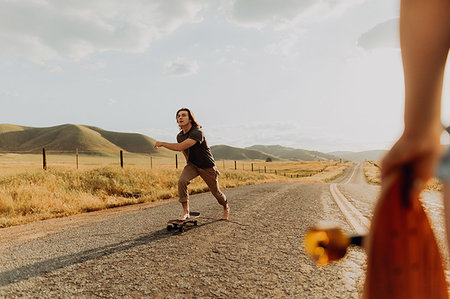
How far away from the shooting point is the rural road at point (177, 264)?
228cm

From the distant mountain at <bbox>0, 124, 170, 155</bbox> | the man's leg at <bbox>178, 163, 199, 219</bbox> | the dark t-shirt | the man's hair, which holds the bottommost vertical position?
the man's leg at <bbox>178, 163, 199, 219</bbox>

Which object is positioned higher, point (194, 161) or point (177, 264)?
point (194, 161)

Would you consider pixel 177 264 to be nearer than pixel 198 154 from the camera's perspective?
Yes

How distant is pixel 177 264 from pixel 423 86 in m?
2.86

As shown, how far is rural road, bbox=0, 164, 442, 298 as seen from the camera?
7.49ft

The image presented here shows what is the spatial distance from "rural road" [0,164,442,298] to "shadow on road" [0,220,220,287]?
11 millimetres

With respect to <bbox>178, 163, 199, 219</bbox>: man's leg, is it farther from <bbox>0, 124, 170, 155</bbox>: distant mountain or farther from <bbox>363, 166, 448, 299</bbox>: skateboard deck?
<bbox>0, 124, 170, 155</bbox>: distant mountain

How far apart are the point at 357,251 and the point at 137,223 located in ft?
12.5

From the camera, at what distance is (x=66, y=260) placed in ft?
10.3

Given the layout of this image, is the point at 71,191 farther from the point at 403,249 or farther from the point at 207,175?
the point at 403,249

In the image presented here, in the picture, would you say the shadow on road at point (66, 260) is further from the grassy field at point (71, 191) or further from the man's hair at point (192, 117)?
the grassy field at point (71, 191)

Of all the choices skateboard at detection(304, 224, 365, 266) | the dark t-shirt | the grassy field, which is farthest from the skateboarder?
the grassy field

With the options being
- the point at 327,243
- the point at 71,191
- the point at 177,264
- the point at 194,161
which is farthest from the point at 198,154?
the point at 71,191

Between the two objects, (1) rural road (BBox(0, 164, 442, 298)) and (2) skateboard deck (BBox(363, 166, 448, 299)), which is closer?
(2) skateboard deck (BBox(363, 166, 448, 299))
